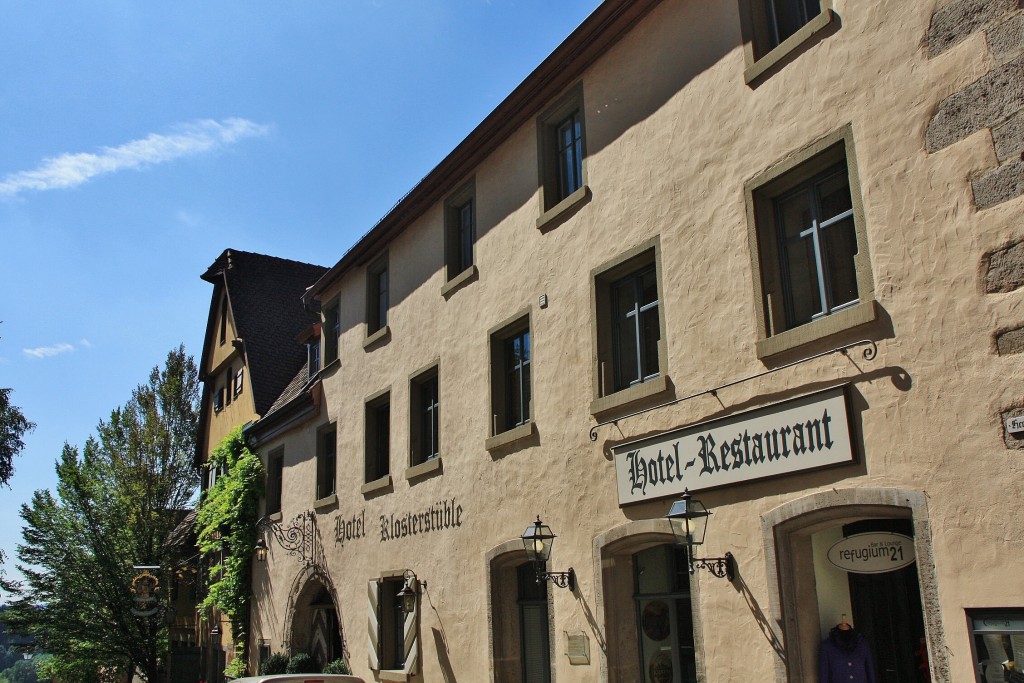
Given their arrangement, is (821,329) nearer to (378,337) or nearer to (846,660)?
(846,660)

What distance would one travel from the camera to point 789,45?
9.00m

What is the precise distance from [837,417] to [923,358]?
87cm

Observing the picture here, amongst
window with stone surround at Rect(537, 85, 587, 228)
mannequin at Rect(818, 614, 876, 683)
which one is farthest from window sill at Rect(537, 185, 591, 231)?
mannequin at Rect(818, 614, 876, 683)

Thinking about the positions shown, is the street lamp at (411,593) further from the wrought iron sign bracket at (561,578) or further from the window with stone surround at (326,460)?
the window with stone surround at (326,460)

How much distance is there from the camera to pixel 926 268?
7445mm

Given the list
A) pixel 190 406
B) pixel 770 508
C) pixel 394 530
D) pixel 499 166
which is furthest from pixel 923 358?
pixel 190 406

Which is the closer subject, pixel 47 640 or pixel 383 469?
pixel 383 469

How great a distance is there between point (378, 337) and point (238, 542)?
8298 mm

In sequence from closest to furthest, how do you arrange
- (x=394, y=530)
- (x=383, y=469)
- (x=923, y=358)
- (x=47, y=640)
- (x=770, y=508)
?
1. (x=923, y=358)
2. (x=770, y=508)
3. (x=394, y=530)
4. (x=383, y=469)
5. (x=47, y=640)

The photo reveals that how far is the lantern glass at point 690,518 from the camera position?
875cm

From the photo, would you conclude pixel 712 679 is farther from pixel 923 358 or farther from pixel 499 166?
pixel 499 166

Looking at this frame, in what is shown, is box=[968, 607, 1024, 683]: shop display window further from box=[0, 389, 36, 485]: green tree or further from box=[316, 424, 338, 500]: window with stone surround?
box=[0, 389, 36, 485]: green tree

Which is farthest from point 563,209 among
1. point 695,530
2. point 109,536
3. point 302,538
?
point 109,536

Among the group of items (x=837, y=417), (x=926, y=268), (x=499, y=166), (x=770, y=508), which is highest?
(x=499, y=166)
